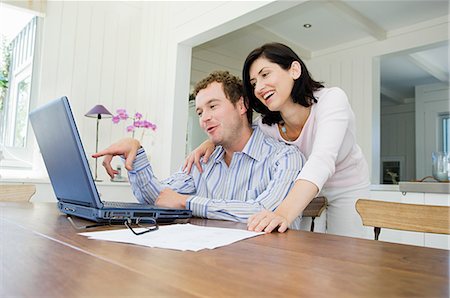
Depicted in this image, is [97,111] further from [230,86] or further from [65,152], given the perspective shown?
[65,152]

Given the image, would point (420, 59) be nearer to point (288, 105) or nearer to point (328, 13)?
point (328, 13)

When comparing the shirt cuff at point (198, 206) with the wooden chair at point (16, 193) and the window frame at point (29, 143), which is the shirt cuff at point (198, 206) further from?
the window frame at point (29, 143)

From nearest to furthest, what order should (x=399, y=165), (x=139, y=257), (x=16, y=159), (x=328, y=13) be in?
(x=139, y=257), (x=16, y=159), (x=328, y=13), (x=399, y=165)

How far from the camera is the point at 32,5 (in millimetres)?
3215

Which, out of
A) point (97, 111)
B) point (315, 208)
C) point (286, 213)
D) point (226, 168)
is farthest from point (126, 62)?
point (286, 213)

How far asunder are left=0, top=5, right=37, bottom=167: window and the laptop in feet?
8.53

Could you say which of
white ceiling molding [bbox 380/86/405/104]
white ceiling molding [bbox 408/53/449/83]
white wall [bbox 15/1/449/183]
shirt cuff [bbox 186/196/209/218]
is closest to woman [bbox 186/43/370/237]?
shirt cuff [bbox 186/196/209/218]

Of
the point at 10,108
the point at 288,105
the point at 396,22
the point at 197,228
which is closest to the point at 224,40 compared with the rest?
the point at 396,22

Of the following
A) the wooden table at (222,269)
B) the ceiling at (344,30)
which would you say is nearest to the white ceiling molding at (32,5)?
the ceiling at (344,30)

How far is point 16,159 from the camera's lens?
3230mm

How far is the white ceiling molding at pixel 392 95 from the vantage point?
6421 mm

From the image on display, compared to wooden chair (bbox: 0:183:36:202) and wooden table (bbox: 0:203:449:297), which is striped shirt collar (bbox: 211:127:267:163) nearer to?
wooden table (bbox: 0:203:449:297)

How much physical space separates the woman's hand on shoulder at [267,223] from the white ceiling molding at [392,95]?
241 inches

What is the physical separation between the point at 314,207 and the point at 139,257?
85cm
